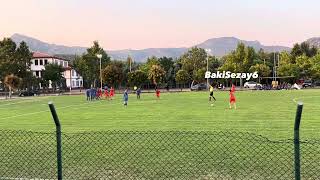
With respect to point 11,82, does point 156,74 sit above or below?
above

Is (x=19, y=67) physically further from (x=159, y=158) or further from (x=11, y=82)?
(x=159, y=158)

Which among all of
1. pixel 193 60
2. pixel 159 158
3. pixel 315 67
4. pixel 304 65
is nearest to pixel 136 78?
pixel 193 60

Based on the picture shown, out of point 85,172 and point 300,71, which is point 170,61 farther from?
point 85,172

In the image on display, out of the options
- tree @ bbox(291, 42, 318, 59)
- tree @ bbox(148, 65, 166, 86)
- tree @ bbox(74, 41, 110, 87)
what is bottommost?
tree @ bbox(148, 65, 166, 86)

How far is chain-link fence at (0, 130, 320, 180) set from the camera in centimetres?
916

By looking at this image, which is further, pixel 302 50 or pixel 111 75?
pixel 302 50

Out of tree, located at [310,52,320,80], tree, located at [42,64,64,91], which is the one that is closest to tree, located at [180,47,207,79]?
tree, located at [310,52,320,80]

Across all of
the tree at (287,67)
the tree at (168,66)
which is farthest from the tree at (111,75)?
the tree at (287,67)

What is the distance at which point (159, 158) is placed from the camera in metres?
10.9

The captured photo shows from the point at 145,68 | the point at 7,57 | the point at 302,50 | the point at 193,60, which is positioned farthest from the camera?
the point at 302,50

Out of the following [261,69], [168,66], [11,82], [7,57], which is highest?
[7,57]

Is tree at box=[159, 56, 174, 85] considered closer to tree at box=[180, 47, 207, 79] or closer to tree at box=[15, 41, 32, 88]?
tree at box=[180, 47, 207, 79]

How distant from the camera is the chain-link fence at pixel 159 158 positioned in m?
9.16

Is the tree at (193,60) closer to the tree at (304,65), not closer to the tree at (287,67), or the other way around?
the tree at (287,67)
